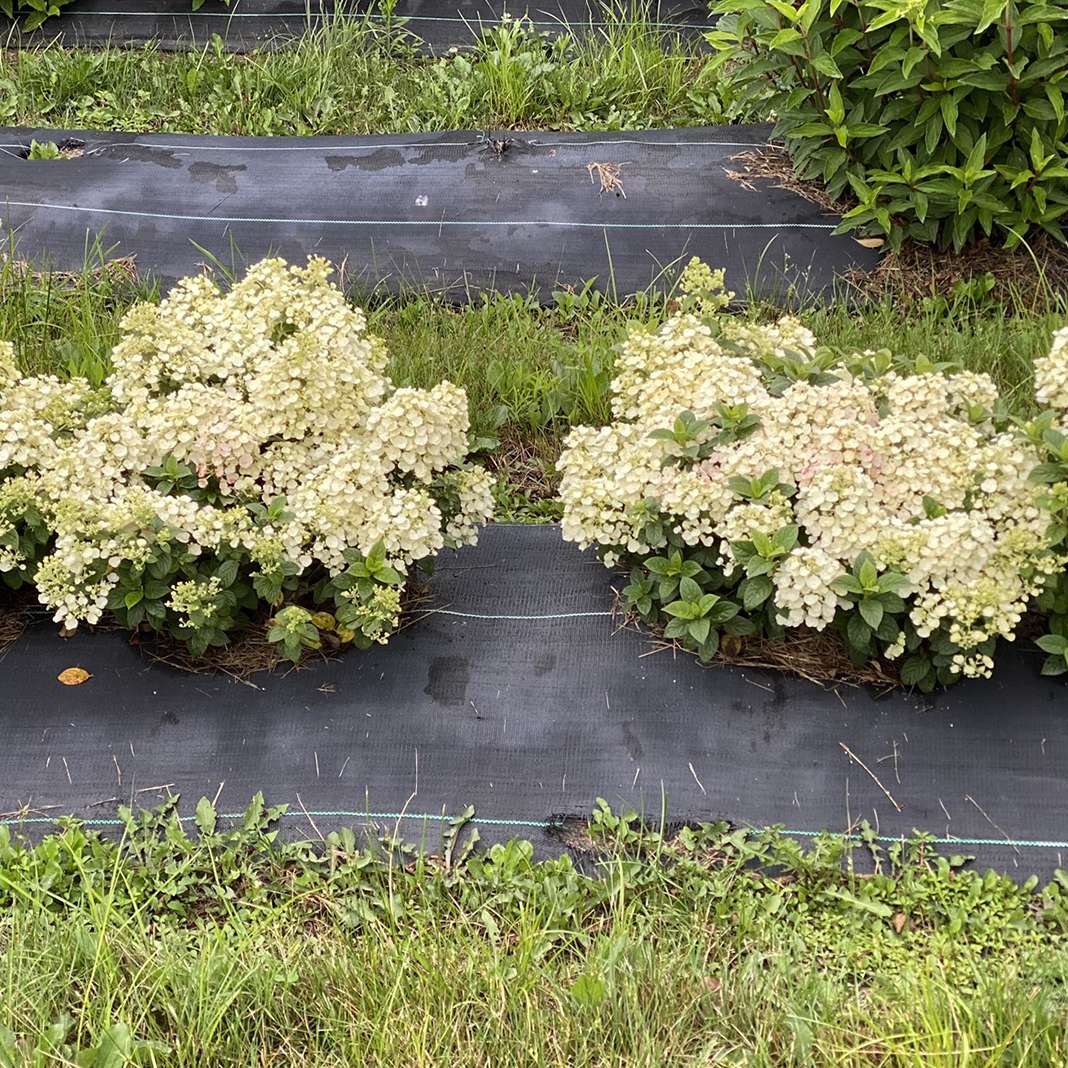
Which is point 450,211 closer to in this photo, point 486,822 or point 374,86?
point 374,86

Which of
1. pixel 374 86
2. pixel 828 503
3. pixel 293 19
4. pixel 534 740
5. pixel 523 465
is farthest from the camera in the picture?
pixel 293 19

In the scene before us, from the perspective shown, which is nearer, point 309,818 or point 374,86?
point 309,818

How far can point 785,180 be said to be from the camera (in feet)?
14.1

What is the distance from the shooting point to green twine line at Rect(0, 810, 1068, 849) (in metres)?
2.27

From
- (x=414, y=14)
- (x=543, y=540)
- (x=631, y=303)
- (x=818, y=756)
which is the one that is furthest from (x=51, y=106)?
(x=818, y=756)

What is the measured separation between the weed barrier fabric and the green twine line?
4.24m

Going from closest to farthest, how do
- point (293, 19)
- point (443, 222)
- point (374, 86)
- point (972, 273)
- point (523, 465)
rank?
point (523, 465)
point (972, 273)
point (443, 222)
point (374, 86)
point (293, 19)

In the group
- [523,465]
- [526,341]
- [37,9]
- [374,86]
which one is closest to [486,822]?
[523,465]

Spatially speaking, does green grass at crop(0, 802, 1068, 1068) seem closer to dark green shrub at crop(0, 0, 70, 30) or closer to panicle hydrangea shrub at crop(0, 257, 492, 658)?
panicle hydrangea shrub at crop(0, 257, 492, 658)

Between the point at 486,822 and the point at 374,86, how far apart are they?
384cm

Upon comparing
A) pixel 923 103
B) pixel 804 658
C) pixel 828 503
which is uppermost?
pixel 923 103

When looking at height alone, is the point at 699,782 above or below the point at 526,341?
below

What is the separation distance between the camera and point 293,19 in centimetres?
591

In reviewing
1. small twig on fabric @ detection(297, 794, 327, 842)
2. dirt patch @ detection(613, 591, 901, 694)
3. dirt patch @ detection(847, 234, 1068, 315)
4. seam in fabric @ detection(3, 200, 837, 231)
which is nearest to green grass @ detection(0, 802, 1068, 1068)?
small twig on fabric @ detection(297, 794, 327, 842)
